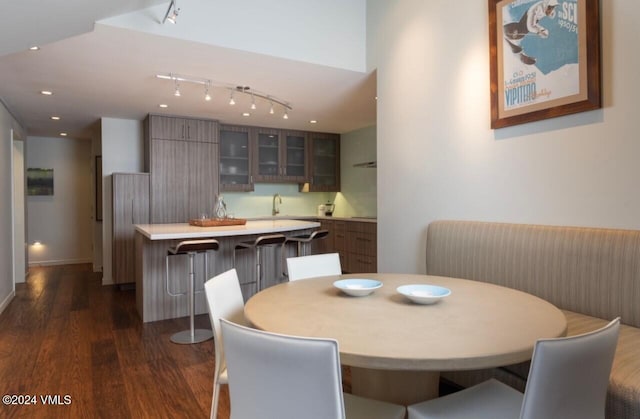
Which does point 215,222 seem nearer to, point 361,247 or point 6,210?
point 361,247

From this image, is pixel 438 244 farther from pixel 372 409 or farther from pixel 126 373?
pixel 126 373

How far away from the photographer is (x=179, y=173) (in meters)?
5.19

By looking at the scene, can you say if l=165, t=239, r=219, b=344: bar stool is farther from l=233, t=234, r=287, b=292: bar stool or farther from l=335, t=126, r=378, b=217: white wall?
l=335, t=126, r=378, b=217: white wall

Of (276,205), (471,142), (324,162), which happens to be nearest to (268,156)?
(276,205)

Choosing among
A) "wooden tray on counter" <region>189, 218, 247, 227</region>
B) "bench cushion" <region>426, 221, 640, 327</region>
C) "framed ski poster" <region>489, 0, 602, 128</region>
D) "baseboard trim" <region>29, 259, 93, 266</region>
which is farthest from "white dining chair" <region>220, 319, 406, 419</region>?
"baseboard trim" <region>29, 259, 93, 266</region>

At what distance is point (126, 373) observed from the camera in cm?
255

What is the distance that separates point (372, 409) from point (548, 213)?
173cm

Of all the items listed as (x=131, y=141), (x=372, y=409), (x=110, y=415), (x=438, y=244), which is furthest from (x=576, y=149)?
(x=131, y=141)

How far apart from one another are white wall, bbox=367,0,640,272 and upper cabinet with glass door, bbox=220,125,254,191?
2923 mm

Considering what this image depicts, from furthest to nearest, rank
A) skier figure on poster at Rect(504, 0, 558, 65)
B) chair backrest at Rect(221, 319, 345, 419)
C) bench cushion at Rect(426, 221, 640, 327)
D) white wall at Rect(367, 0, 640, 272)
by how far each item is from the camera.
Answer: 1. skier figure on poster at Rect(504, 0, 558, 65)
2. white wall at Rect(367, 0, 640, 272)
3. bench cushion at Rect(426, 221, 640, 327)
4. chair backrest at Rect(221, 319, 345, 419)

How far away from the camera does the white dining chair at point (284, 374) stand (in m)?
0.88

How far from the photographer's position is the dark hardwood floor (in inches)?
84.0

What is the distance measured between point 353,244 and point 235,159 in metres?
2.24

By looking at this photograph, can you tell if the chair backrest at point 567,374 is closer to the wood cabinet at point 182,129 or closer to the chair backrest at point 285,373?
the chair backrest at point 285,373
